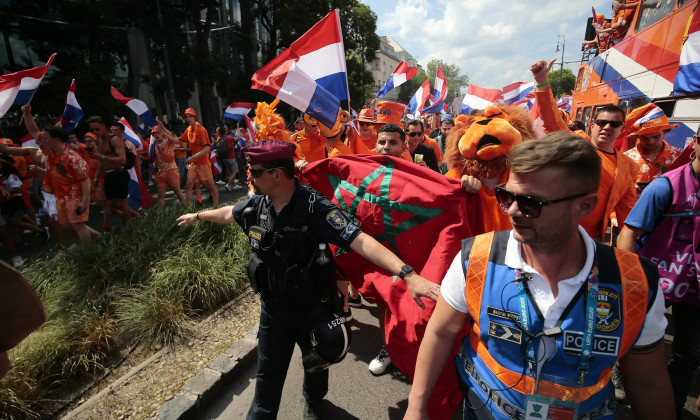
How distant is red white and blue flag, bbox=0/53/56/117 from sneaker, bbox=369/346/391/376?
5474 millimetres

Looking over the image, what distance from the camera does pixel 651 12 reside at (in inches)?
260

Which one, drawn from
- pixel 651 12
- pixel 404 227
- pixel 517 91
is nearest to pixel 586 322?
pixel 404 227

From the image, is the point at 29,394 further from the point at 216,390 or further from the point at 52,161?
the point at 52,161

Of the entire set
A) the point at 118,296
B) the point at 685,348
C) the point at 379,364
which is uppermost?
the point at 685,348

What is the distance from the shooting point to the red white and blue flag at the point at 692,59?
197 inches

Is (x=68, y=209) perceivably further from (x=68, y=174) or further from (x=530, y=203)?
(x=530, y=203)

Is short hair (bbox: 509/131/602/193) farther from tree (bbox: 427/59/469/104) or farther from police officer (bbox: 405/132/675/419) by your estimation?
tree (bbox: 427/59/469/104)

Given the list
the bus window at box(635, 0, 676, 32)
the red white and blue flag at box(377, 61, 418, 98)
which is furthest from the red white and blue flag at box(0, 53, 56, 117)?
the bus window at box(635, 0, 676, 32)

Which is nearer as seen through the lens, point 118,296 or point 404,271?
point 404,271

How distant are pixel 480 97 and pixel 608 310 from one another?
7641 mm

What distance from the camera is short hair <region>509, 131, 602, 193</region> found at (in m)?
1.15

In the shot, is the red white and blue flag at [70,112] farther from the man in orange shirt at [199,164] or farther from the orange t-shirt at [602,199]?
the orange t-shirt at [602,199]

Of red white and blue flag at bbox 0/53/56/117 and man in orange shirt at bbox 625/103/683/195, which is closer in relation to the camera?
man in orange shirt at bbox 625/103/683/195

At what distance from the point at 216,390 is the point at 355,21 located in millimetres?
32210
